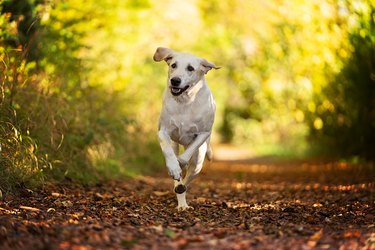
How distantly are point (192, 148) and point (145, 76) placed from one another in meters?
9.02

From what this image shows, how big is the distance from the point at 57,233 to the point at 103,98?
232 inches

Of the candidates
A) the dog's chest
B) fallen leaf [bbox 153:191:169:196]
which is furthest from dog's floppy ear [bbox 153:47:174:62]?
fallen leaf [bbox 153:191:169:196]

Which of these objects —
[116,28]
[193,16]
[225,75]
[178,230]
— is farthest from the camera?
[225,75]

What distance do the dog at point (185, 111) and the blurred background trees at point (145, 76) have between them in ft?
4.89

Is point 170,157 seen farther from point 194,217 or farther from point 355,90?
point 355,90

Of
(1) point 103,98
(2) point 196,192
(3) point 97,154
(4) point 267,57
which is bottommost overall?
(2) point 196,192

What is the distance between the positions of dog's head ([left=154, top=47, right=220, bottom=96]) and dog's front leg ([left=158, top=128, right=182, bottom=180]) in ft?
1.55

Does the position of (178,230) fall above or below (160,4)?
below

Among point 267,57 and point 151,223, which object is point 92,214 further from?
point 267,57

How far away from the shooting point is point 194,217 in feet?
19.7

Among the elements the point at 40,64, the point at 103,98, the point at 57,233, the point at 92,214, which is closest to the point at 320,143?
the point at 103,98

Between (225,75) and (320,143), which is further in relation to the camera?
(225,75)

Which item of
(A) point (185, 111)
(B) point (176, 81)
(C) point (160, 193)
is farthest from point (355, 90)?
(B) point (176, 81)

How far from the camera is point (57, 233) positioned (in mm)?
4531
